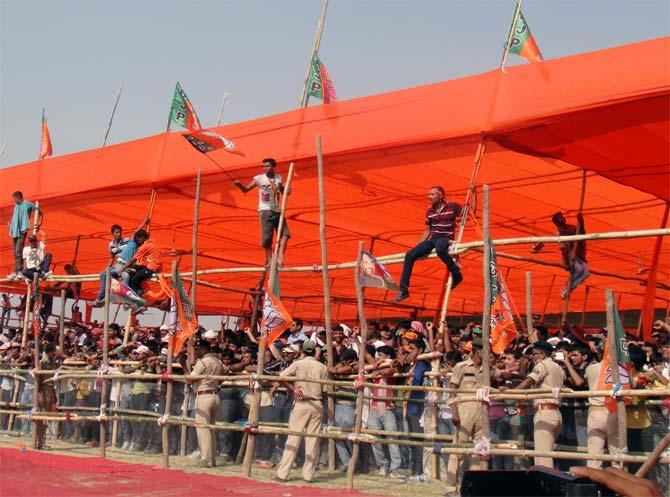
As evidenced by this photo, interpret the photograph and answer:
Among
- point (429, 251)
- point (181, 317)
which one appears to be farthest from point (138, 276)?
point (429, 251)

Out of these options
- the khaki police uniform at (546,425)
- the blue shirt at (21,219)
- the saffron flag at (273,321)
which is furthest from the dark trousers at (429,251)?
the blue shirt at (21,219)

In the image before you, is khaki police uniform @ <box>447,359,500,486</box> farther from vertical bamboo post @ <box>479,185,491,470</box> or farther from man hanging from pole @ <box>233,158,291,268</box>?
man hanging from pole @ <box>233,158,291,268</box>

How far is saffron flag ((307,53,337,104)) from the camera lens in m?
12.7

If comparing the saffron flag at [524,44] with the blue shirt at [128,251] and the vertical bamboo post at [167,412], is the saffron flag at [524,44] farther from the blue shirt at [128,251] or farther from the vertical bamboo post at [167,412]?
the blue shirt at [128,251]

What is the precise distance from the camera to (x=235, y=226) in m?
15.1

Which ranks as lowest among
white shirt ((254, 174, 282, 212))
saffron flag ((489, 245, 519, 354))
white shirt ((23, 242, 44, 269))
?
saffron flag ((489, 245, 519, 354))

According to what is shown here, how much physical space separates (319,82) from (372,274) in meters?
3.65

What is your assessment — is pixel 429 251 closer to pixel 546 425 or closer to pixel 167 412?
pixel 546 425

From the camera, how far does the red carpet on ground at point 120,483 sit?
772cm

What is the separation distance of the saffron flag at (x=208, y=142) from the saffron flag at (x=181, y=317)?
159cm

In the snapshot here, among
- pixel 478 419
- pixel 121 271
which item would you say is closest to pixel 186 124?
pixel 121 271

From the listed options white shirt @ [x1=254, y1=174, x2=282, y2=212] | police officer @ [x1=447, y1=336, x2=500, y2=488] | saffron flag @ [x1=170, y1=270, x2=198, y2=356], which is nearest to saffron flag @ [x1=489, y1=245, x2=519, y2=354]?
police officer @ [x1=447, y1=336, x2=500, y2=488]

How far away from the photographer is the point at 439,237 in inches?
386

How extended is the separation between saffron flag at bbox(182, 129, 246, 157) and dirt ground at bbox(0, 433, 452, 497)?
3830mm
